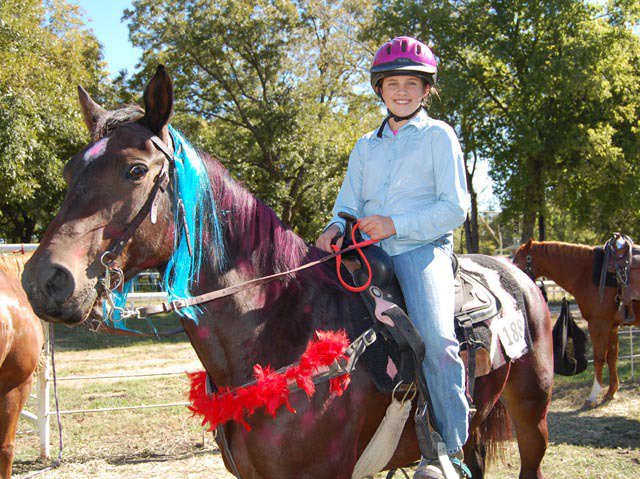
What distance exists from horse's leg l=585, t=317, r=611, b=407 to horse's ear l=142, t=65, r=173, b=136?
24.8 feet

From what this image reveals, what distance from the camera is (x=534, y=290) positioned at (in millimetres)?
3854

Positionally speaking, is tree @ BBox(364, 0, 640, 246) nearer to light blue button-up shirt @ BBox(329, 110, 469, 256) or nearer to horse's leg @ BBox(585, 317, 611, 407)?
horse's leg @ BBox(585, 317, 611, 407)

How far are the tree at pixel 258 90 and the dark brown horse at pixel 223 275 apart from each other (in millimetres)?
16112

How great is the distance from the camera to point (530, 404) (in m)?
3.57

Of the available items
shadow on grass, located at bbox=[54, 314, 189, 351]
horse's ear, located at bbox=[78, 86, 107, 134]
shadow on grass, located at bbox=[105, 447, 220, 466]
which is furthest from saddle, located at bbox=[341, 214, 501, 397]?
shadow on grass, located at bbox=[54, 314, 189, 351]

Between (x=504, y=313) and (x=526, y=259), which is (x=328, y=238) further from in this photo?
(x=526, y=259)

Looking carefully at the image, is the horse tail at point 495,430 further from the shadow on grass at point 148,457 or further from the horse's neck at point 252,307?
the shadow on grass at point 148,457

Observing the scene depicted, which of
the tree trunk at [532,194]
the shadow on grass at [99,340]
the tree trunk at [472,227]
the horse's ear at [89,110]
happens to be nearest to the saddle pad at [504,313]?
the horse's ear at [89,110]

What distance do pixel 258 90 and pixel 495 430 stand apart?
18153 millimetres

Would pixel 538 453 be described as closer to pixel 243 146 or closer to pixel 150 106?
pixel 150 106

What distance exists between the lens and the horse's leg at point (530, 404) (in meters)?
3.54

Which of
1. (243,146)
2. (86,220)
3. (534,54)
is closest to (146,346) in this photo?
(243,146)

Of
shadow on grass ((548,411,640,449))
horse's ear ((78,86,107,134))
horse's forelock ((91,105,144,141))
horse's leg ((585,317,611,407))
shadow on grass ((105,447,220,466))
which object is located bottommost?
shadow on grass ((548,411,640,449))

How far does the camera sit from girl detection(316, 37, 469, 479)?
8.06 ft
